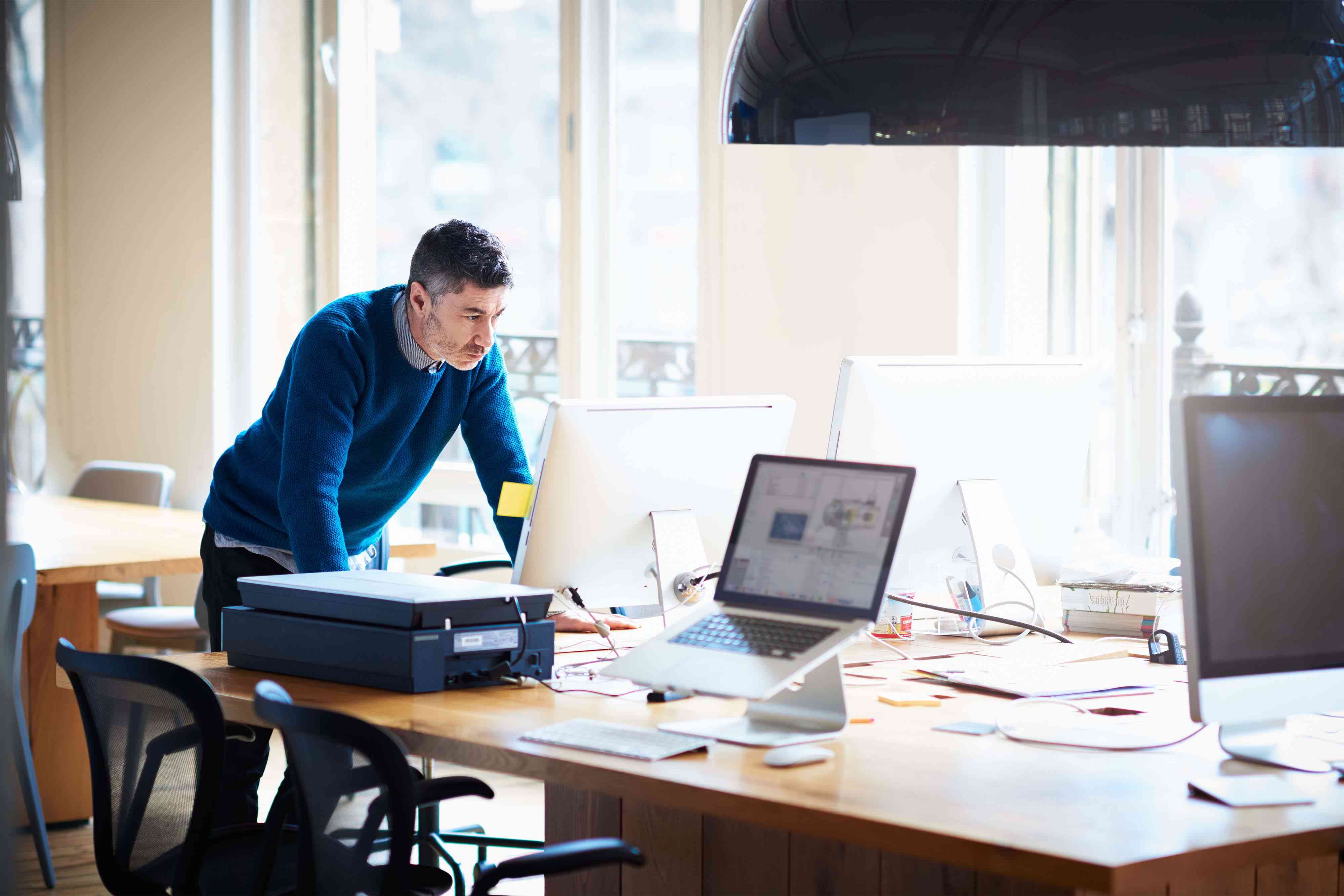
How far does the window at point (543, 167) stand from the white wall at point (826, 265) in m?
0.46

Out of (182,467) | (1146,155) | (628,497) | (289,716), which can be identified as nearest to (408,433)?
(628,497)

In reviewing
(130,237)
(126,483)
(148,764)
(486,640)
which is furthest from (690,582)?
(130,237)

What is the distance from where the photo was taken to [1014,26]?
1760mm

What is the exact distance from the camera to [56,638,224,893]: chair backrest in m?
1.83

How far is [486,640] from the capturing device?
206 cm

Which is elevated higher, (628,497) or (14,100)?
(14,100)

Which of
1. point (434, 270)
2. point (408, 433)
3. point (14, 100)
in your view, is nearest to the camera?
point (14, 100)

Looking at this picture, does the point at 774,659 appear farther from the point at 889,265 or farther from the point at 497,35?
the point at 497,35

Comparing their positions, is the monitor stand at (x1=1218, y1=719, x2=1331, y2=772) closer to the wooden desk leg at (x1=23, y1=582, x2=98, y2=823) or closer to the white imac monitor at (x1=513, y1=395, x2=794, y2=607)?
the white imac monitor at (x1=513, y1=395, x2=794, y2=607)

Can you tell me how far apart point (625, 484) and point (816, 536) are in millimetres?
521

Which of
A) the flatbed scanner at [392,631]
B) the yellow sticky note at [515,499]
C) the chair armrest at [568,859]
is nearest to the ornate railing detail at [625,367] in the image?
the yellow sticky note at [515,499]

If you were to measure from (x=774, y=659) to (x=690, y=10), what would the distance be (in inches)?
129

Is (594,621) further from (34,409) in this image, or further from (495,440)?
(34,409)

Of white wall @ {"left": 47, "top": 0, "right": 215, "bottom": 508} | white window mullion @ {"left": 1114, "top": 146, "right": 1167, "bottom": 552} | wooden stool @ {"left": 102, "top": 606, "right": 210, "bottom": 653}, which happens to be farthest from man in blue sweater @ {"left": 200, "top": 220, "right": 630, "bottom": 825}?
white wall @ {"left": 47, "top": 0, "right": 215, "bottom": 508}
